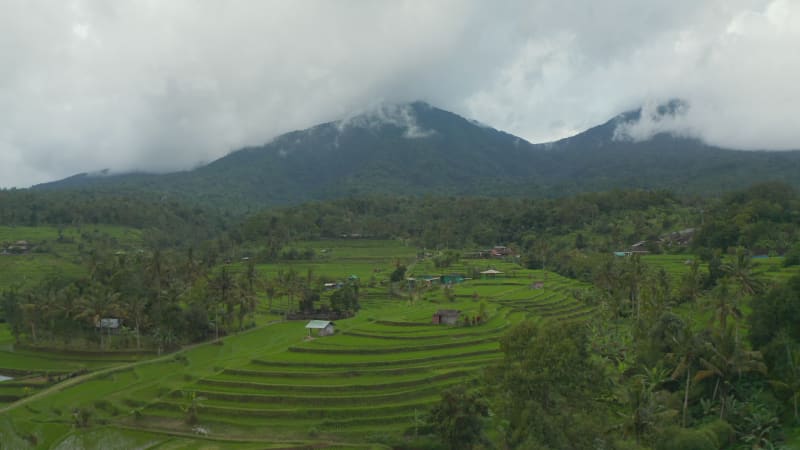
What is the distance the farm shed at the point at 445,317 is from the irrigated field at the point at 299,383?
0.59 meters

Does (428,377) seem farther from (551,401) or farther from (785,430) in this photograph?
(785,430)

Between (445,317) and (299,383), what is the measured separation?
1651 cm

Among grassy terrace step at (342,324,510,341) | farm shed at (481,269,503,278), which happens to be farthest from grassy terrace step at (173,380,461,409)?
farm shed at (481,269,503,278)

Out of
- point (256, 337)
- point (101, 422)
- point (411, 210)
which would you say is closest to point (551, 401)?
point (101, 422)

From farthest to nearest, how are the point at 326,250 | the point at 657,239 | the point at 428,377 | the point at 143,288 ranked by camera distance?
the point at 326,250 < the point at 657,239 < the point at 143,288 < the point at 428,377

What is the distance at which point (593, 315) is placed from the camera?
5472 centimetres

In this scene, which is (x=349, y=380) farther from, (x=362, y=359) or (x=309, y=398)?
(x=309, y=398)

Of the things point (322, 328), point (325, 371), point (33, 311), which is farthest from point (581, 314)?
point (33, 311)

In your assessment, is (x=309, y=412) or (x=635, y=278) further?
(x=635, y=278)

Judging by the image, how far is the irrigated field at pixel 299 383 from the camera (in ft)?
103

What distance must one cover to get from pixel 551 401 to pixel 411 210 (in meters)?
131

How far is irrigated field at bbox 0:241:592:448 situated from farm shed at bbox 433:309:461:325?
23.2 inches

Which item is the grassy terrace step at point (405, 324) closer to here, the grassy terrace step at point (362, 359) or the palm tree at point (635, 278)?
the grassy terrace step at point (362, 359)

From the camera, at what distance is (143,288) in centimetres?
5853
